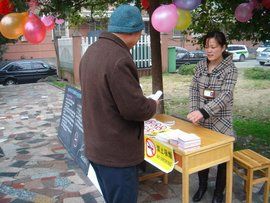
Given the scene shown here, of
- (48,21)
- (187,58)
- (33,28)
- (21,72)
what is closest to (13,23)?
(33,28)

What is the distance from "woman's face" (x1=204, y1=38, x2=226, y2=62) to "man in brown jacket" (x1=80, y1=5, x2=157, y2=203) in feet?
4.01

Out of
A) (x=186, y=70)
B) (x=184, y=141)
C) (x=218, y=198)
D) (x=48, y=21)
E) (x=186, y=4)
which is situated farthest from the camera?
(x=186, y=70)

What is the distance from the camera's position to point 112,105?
7.27 ft

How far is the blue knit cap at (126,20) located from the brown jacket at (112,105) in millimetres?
71

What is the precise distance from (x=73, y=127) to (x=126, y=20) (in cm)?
286

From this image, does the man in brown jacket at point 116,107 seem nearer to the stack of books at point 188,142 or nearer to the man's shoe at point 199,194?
the stack of books at point 188,142

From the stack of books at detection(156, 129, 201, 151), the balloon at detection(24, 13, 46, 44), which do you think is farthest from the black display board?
the stack of books at detection(156, 129, 201, 151)

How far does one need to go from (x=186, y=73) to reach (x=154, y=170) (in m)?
13.3

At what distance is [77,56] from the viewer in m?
15.0

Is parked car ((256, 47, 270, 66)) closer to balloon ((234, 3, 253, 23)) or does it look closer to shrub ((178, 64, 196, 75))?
shrub ((178, 64, 196, 75))

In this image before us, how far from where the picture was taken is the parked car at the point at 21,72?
16125mm

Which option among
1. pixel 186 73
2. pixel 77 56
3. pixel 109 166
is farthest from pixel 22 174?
pixel 186 73

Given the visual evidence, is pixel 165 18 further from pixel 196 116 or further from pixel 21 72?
→ pixel 21 72

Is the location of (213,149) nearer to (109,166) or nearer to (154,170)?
(109,166)
